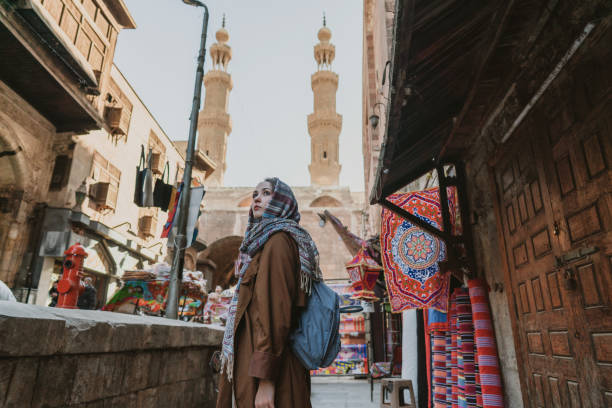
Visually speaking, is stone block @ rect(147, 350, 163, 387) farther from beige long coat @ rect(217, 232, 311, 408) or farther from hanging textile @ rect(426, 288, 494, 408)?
hanging textile @ rect(426, 288, 494, 408)

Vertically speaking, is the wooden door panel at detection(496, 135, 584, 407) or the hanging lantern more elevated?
the hanging lantern

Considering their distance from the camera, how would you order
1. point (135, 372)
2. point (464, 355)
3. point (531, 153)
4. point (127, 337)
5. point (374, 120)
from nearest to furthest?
point (127, 337) < point (135, 372) < point (531, 153) < point (464, 355) < point (374, 120)

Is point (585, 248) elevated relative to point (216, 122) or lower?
lower

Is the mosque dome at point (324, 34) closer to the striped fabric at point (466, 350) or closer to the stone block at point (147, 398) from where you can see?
the striped fabric at point (466, 350)

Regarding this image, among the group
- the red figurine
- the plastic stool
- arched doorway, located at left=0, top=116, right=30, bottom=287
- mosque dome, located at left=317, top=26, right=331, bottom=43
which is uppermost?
mosque dome, located at left=317, top=26, right=331, bottom=43

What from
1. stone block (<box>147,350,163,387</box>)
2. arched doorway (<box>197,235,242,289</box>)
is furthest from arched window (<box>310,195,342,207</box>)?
stone block (<box>147,350,163,387</box>)

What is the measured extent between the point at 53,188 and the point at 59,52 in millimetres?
4384

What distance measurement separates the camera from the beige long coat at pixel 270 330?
170 centimetres

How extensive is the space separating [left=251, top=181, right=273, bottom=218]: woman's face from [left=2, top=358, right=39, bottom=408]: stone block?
1271 mm

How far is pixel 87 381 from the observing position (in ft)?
6.62

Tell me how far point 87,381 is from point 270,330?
1135 mm

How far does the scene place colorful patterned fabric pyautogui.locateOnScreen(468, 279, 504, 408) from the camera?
10.3 ft

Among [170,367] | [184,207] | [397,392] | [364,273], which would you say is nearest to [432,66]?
[170,367]

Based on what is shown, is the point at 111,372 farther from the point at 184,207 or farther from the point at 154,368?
the point at 184,207
